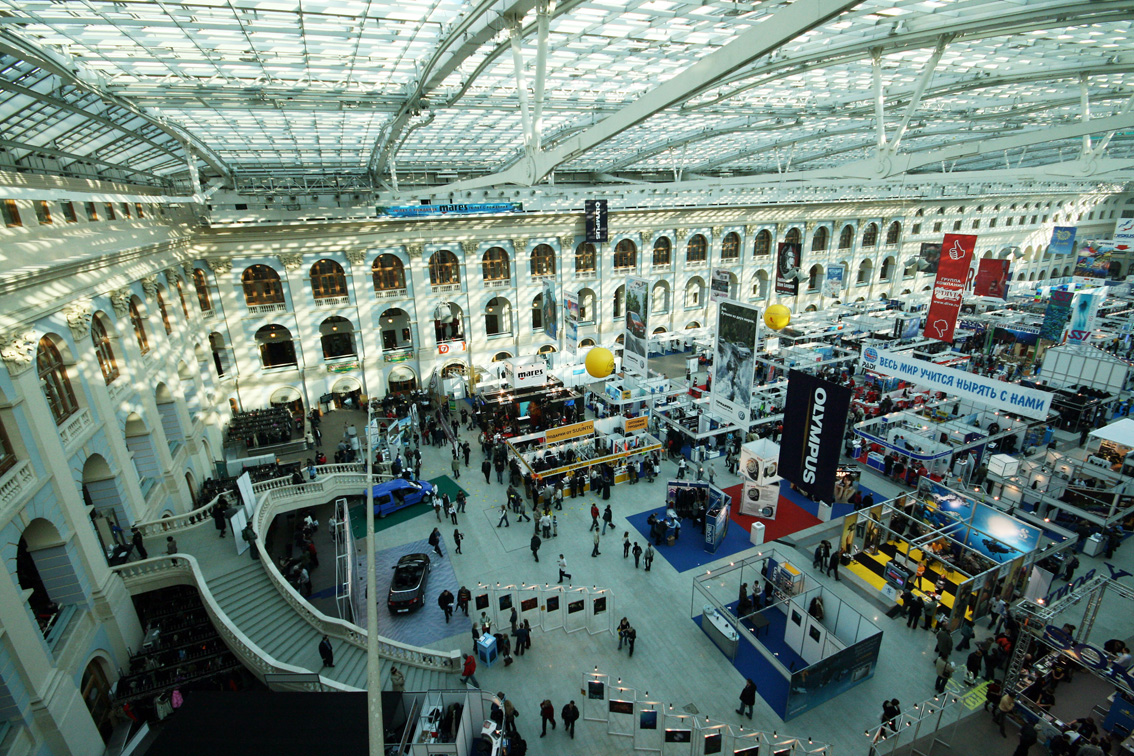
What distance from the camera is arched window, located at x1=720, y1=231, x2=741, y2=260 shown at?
41000 mm

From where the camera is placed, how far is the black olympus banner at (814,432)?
13723 mm

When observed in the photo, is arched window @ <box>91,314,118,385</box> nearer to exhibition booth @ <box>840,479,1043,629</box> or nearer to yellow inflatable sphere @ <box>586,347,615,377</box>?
→ yellow inflatable sphere @ <box>586,347,615,377</box>

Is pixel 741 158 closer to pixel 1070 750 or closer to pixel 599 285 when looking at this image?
pixel 599 285

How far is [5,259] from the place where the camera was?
11094mm

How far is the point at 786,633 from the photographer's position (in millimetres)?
14391

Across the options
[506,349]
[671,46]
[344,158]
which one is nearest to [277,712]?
[671,46]

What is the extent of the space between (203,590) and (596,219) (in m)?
26.1

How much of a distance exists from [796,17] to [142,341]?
21.2 meters

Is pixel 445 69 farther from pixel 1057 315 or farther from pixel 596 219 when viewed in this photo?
pixel 1057 315

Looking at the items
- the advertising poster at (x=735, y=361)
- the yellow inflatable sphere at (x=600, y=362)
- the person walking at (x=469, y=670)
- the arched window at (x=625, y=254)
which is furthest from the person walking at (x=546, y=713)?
the arched window at (x=625, y=254)

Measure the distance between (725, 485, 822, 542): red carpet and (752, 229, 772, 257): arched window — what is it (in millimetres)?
26681

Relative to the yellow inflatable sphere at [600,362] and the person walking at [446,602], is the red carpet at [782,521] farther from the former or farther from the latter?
the person walking at [446,602]

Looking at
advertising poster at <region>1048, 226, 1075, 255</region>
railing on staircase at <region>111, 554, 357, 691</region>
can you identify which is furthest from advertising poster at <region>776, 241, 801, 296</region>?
advertising poster at <region>1048, 226, 1075, 255</region>

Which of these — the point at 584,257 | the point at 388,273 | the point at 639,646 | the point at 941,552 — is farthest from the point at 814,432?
the point at 388,273
